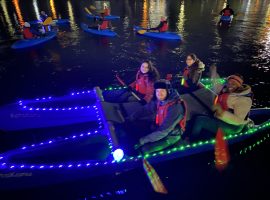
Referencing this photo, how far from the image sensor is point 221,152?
19.3 ft

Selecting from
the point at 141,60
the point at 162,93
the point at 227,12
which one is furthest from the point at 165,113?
the point at 227,12

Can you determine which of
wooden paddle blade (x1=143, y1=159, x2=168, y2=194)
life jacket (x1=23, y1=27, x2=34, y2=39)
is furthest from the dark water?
life jacket (x1=23, y1=27, x2=34, y2=39)

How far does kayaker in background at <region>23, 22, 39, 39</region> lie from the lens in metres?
14.1

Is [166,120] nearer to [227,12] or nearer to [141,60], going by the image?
[141,60]

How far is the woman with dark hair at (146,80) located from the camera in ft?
20.9

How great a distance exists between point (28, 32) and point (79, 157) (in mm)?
12076

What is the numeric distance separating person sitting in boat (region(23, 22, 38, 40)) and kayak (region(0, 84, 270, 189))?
11143 mm

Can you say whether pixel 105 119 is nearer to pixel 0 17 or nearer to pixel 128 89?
pixel 128 89

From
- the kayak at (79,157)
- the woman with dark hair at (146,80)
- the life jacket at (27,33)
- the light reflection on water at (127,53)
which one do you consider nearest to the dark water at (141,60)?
the light reflection on water at (127,53)

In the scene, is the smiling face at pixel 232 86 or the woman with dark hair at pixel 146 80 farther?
the woman with dark hair at pixel 146 80

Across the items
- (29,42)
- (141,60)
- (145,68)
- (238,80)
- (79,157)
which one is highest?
(238,80)

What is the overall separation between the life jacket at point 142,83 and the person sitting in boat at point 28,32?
418 inches

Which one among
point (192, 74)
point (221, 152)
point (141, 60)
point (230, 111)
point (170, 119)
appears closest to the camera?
point (170, 119)

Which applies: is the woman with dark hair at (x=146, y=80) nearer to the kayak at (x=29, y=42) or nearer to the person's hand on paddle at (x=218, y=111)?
the person's hand on paddle at (x=218, y=111)
